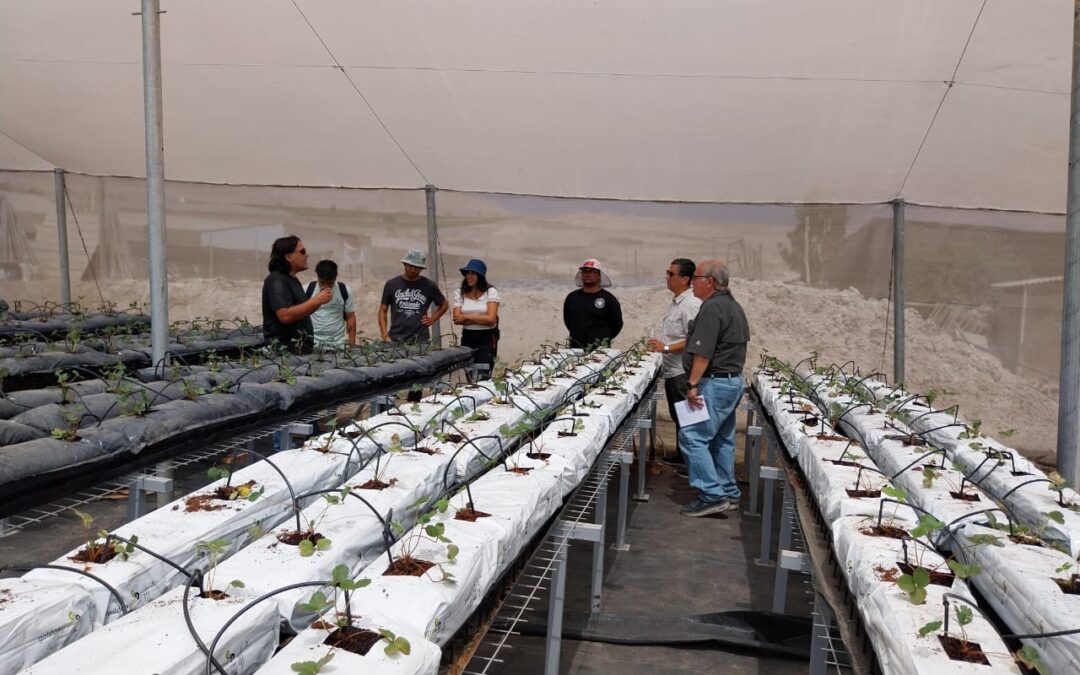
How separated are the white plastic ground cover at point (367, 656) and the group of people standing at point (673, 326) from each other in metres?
2.88

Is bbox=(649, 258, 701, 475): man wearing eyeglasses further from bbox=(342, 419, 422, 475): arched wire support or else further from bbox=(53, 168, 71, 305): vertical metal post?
bbox=(53, 168, 71, 305): vertical metal post

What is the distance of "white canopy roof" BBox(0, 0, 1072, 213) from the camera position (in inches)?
172

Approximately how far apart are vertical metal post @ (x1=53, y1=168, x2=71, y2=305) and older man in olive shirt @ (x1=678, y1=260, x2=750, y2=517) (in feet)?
20.6

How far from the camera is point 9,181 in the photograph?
8219 millimetres

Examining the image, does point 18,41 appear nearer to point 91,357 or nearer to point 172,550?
point 91,357

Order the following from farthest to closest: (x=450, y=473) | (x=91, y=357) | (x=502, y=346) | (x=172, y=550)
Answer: (x=502, y=346)
(x=91, y=357)
(x=450, y=473)
(x=172, y=550)

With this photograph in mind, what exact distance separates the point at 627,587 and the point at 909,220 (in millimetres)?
4948

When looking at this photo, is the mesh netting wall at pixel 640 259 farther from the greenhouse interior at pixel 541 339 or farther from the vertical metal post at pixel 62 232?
the vertical metal post at pixel 62 232

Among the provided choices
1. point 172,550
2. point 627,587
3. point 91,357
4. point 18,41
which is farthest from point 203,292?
point 172,550

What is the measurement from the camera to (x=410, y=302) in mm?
5824

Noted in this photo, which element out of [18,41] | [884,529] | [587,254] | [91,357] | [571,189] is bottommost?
[884,529]

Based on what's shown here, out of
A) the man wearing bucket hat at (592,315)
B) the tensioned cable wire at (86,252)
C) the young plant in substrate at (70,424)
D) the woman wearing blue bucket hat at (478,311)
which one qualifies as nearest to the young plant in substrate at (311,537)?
the young plant in substrate at (70,424)

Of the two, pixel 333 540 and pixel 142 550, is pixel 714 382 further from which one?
pixel 142 550

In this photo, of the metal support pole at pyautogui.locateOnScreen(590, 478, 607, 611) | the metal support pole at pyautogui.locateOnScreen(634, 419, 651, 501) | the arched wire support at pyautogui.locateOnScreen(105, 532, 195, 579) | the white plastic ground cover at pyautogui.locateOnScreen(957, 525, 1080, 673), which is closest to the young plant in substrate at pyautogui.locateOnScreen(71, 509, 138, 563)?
the arched wire support at pyautogui.locateOnScreen(105, 532, 195, 579)
